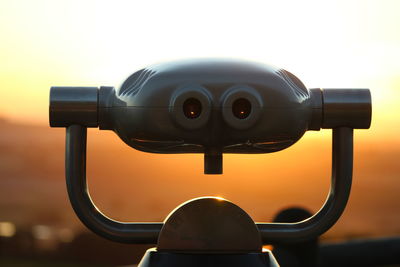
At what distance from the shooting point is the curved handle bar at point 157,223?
143cm

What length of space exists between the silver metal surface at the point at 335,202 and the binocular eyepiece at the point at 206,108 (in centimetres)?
9

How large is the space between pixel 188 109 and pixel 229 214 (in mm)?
173

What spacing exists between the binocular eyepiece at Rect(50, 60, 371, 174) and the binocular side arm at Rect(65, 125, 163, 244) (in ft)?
0.19

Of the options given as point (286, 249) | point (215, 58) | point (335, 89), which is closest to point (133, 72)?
point (215, 58)

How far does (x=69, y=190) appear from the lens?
143 centimetres

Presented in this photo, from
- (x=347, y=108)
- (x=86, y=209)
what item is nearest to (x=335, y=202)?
(x=347, y=108)

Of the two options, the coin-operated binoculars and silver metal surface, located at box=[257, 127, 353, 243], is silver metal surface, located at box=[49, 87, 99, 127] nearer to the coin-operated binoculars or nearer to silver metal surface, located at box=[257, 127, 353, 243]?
the coin-operated binoculars

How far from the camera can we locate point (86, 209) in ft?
4.72

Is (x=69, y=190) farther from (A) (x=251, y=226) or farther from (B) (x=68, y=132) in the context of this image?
(A) (x=251, y=226)

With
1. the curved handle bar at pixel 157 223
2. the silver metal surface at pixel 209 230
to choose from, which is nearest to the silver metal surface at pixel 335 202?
the curved handle bar at pixel 157 223

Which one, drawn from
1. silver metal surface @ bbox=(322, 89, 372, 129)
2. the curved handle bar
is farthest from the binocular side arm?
silver metal surface @ bbox=(322, 89, 372, 129)

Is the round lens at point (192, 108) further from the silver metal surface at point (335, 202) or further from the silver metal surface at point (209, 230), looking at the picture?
the silver metal surface at point (335, 202)

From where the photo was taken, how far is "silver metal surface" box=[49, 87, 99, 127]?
1403mm

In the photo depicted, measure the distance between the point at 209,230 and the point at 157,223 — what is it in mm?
151
